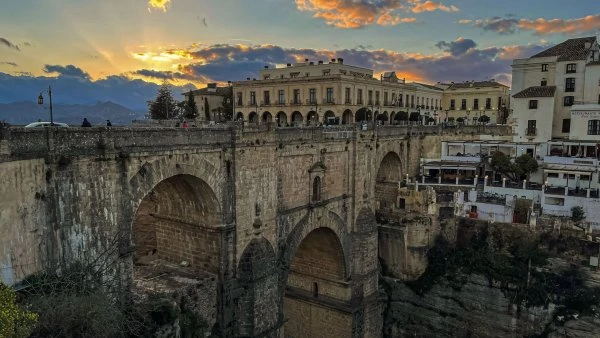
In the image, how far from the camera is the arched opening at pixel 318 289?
24.6 m

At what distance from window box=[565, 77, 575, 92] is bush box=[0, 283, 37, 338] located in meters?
39.1

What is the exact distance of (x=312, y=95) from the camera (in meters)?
49.2

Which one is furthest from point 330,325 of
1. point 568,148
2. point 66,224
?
point 568,148

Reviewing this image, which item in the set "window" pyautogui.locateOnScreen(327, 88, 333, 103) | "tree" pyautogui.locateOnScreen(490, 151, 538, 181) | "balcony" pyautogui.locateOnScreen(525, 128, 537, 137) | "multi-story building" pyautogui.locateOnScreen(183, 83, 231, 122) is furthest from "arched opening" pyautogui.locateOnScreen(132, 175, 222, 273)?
"multi-story building" pyautogui.locateOnScreen(183, 83, 231, 122)

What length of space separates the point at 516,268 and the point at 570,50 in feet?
70.3

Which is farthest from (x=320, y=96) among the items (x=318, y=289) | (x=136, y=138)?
(x=136, y=138)

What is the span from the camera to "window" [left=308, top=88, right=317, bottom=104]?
4891cm

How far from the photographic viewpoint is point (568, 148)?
34781mm

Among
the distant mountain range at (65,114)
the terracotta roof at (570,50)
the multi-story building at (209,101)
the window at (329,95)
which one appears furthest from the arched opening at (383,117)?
the distant mountain range at (65,114)

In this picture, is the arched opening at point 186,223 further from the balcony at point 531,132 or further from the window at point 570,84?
the window at point 570,84

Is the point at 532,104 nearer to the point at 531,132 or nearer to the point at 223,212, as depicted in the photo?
the point at 531,132

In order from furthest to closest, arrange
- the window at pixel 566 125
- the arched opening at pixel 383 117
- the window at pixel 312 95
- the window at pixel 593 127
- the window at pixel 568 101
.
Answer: the arched opening at pixel 383 117
the window at pixel 312 95
the window at pixel 566 125
the window at pixel 568 101
the window at pixel 593 127

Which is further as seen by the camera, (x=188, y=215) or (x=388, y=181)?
(x=388, y=181)

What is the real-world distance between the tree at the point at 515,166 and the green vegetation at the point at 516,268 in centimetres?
636
